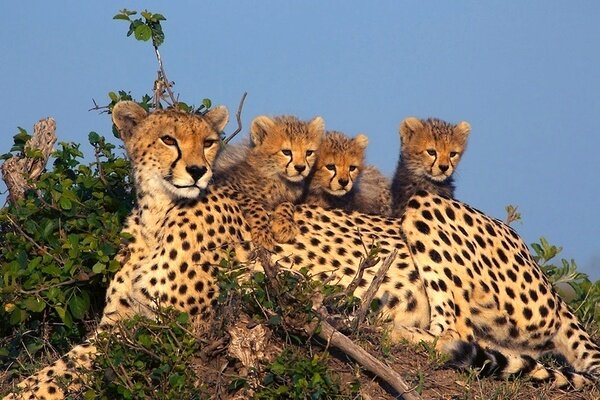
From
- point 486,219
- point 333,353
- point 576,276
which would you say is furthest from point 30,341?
point 576,276

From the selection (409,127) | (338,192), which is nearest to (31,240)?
(338,192)

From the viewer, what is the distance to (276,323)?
4.17 m

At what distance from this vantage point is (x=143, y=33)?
567 centimetres

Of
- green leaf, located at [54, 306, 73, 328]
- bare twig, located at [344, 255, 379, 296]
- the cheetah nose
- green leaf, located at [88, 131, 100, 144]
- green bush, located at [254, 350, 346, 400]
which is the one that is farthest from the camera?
green leaf, located at [88, 131, 100, 144]

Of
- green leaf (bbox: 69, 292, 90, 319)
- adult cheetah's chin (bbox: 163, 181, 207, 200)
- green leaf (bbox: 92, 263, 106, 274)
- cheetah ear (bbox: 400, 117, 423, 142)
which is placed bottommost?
green leaf (bbox: 69, 292, 90, 319)

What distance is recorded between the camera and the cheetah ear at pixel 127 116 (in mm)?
4984

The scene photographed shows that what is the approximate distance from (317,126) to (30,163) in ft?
5.43

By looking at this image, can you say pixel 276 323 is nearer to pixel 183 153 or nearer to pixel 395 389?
pixel 395 389

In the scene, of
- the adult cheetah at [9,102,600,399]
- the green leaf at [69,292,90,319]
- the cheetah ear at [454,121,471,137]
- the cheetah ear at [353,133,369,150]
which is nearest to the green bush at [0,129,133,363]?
the green leaf at [69,292,90,319]

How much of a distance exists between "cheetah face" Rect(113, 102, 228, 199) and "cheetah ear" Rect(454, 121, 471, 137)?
239 cm

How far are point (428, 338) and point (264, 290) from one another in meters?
1.00

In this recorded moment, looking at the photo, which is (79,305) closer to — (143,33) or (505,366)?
(143,33)

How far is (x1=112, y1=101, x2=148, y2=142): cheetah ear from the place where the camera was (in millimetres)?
4984

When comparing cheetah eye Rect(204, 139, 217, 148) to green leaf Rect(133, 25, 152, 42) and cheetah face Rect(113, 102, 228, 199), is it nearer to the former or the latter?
cheetah face Rect(113, 102, 228, 199)
